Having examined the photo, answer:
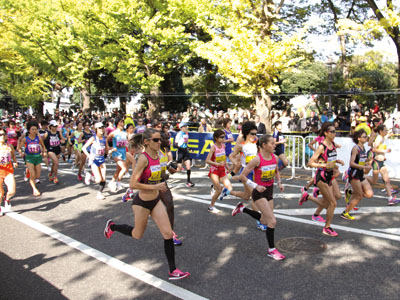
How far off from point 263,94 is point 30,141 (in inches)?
369

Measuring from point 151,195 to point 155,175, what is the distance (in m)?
0.27

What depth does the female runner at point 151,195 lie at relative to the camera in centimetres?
495

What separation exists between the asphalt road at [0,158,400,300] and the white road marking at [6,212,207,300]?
13mm

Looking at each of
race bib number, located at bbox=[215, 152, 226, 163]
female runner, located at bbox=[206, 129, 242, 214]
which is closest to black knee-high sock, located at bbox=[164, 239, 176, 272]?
female runner, located at bbox=[206, 129, 242, 214]

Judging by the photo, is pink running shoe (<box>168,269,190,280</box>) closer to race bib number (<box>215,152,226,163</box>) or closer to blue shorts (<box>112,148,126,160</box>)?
race bib number (<box>215,152,226,163</box>)

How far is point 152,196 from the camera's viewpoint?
507 centimetres

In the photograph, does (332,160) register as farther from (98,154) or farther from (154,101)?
(154,101)

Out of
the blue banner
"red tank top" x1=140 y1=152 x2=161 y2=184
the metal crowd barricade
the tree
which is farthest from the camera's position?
the tree

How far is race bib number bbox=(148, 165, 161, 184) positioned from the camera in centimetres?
511

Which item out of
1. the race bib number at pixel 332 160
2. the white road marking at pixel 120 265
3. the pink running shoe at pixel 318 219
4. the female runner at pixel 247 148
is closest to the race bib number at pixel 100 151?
the white road marking at pixel 120 265

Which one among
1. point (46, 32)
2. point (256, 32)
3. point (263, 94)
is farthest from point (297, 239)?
point (46, 32)

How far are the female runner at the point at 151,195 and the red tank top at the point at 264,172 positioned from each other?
1.63 metres

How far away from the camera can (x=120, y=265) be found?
17.6ft

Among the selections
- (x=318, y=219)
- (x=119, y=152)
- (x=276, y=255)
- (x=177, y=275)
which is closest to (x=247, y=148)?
(x=318, y=219)
